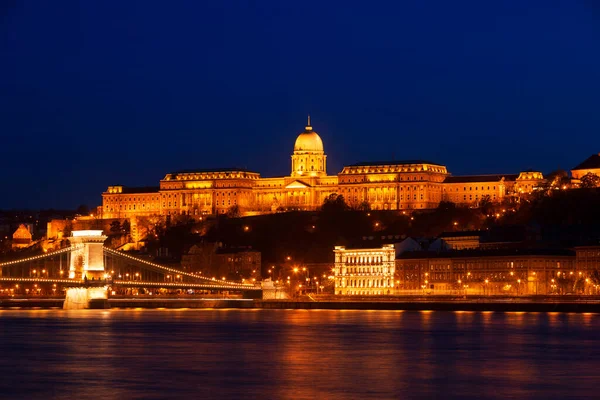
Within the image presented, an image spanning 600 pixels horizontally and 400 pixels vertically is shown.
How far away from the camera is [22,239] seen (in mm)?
161625

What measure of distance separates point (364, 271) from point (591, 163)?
1669 inches

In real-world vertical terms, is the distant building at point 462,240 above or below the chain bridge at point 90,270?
above

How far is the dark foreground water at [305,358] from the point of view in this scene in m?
33.4

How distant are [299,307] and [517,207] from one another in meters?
44.9

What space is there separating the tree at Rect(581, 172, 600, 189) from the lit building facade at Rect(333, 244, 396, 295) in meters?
29.1

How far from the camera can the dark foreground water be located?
33406mm

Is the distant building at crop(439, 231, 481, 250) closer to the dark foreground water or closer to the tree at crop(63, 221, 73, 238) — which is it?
the dark foreground water

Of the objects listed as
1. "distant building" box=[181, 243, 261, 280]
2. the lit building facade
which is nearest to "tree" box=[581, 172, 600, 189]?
"distant building" box=[181, 243, 261, 280]

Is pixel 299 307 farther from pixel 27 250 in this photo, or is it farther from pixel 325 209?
pixel 27 250

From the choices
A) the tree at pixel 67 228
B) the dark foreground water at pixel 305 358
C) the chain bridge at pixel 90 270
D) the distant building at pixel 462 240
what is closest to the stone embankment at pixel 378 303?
the chain bridge at pixel 90 270

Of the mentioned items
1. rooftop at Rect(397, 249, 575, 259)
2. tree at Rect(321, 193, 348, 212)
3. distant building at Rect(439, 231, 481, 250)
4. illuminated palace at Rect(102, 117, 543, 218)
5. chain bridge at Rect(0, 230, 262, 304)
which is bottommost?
chain bridge at Rect(0, 230, 262, 304)

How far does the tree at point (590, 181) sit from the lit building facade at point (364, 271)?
95.5 feet

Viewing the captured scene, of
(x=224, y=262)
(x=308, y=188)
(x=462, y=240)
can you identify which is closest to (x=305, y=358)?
(x=462, y=240)

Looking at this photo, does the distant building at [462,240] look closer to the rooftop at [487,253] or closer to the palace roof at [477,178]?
the rooftop at [487,253]
